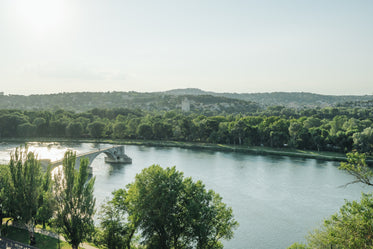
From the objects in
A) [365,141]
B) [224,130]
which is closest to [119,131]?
[224,130]

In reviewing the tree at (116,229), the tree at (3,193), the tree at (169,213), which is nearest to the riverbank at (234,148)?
the tree at (169,213)

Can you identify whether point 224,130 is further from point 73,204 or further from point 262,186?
point 73,204

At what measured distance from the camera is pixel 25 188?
814 inches

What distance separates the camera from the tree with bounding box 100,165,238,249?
19.0 meters

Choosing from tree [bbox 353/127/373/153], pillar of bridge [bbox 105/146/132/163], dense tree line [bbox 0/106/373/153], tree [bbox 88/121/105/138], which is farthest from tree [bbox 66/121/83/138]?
tree [bbox 353/127/373/153]

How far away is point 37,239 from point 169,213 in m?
9.56

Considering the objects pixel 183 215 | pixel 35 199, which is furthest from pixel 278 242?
pixel 35 199

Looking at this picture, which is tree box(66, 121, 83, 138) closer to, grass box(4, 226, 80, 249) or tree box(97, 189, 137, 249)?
grass box(4, 226, 80, 249)

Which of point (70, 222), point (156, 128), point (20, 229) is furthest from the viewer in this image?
point (156, 128)

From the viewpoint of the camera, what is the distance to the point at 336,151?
69.9m

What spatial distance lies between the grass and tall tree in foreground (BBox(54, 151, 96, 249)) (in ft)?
9.00

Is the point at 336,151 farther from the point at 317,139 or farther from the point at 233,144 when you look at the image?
the point at 233,144

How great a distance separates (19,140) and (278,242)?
3268 inches

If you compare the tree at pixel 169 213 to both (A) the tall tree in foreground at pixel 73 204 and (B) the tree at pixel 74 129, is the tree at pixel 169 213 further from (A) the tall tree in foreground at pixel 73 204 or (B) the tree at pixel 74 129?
(B) the tree at pixel 74 129
